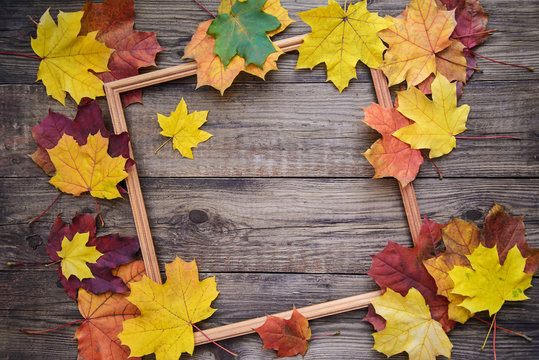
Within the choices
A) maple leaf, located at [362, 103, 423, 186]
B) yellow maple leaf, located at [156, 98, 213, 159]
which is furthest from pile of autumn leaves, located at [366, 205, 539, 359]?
yellow maple leaf, located at [156, 98, 213, 159]

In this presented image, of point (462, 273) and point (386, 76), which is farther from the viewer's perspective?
point (386, 76)

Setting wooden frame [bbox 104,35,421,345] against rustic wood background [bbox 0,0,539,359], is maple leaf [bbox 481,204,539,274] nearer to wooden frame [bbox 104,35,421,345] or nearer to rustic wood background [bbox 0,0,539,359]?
rustic wood background [bbox 0,0,539,359]

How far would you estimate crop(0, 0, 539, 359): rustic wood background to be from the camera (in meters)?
1.25

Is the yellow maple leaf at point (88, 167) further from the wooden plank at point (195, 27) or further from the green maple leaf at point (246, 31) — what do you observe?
the green maple leaf at point (246, 31)

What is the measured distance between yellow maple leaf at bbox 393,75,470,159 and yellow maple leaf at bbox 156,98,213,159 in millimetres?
632

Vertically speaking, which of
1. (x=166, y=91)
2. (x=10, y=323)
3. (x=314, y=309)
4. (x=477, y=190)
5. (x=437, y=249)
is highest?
(x=166, y=91)

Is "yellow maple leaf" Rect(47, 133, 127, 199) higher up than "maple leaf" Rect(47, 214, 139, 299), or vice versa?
"yellow maple leaf" Rect(47, 133, 127, 199)

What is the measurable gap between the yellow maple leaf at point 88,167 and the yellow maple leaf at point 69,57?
0.55 ft

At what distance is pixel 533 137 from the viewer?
1.24 meters

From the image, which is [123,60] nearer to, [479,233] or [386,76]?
[386,76]

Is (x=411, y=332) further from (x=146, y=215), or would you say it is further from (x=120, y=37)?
(x=120, y=37)

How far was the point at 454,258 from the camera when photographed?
1168mm

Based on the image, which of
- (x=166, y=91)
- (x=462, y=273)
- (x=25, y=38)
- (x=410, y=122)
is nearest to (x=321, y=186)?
(x=410, y=122)

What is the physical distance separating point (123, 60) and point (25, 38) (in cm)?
37
